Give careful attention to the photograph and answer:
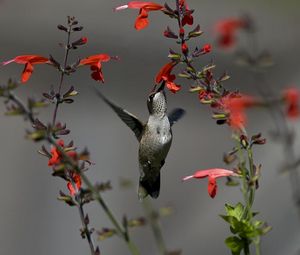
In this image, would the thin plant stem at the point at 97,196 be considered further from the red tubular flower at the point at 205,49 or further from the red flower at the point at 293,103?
the red tubular flower at the point at 205,49

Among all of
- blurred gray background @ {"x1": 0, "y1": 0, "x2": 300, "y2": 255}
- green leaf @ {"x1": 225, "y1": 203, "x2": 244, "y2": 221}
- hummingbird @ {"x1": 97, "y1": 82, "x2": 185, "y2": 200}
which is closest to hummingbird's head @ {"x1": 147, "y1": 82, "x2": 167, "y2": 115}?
hummingbird @ {"x1": 97, "y1": 82, "x2": 185, "y2": 200}

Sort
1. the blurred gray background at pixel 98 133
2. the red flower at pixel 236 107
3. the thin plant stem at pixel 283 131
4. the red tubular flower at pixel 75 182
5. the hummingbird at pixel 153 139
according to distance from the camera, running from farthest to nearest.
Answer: the blurred gray background at pixel 98 133 → the hummingbird at pixel 153 139 → the red tubular flower at pixel 75 182 → the red flower at pixel 236 107 → the thin plant stem at pixel 283 131

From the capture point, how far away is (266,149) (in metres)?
4.28

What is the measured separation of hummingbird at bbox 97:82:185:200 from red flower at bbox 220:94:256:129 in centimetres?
44

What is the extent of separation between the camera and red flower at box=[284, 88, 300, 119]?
0.85 meters

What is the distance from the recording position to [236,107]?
101 centimetres

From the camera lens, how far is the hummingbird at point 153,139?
1.65 m

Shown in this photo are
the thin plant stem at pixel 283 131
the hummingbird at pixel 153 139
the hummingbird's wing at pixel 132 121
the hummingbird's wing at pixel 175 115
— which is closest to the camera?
the thin plant stem at pixel 283 131

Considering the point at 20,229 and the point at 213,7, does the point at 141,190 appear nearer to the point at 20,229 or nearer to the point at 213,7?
the point at 20,229

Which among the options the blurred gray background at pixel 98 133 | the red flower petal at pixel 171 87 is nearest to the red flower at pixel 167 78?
the red flower petal at pixel 171 87

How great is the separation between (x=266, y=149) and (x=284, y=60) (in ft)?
5.07

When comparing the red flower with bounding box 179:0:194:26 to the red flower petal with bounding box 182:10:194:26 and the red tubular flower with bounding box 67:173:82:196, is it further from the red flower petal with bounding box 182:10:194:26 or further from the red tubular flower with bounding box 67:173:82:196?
the red tubular flower with bounding box 67:173:82:196

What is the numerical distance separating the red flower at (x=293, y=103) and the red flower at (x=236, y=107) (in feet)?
0.17

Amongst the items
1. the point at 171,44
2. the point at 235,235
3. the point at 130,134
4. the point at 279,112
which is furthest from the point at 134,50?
the point at 279,112
